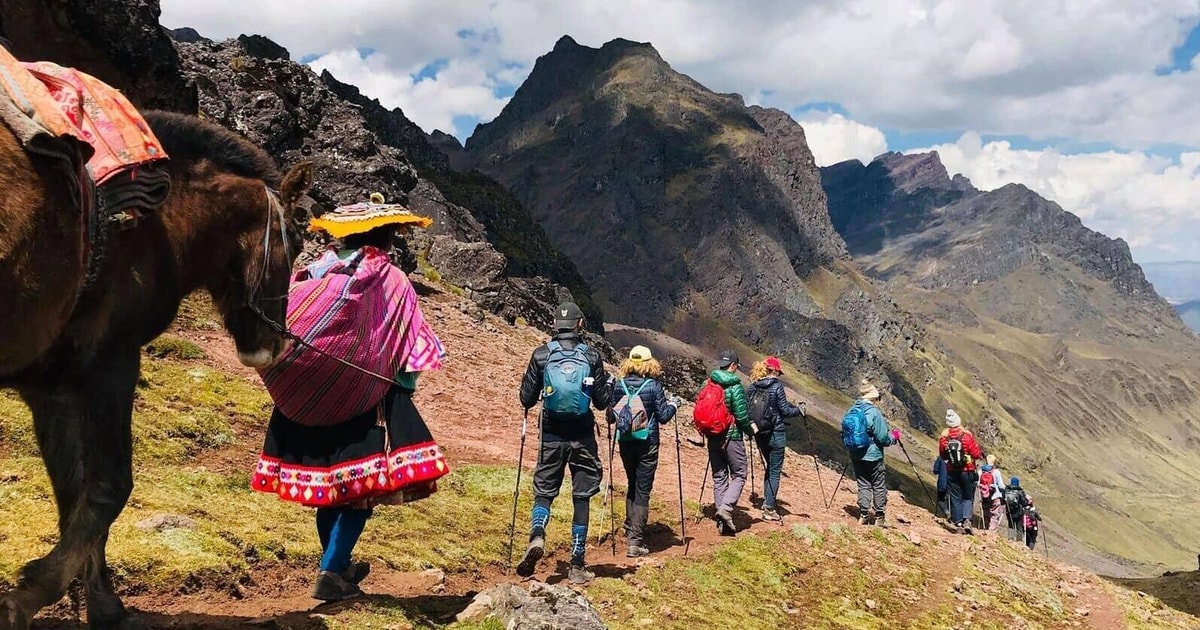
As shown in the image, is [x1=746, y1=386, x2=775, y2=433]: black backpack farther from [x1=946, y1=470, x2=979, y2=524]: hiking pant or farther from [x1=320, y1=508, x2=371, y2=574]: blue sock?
[x1=320, y1=508, x2=371, y2=574]: blue sock

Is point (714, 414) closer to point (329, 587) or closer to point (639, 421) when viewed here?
point (639, 421)

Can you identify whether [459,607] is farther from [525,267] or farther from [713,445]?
[525,267]

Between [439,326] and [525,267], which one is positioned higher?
[525,267]

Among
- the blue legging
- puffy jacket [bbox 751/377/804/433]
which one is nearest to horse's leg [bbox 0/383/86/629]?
the blue legging

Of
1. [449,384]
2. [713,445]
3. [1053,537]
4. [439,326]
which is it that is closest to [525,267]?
[439,326]

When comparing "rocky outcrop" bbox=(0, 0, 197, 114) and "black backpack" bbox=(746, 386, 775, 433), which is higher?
"rocky outcrop" bbox=(0, 0, 197, 114)

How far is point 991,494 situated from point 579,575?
61.5 ft

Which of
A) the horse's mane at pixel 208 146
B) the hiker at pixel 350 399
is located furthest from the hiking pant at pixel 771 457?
the horse's mane at pixel 208 146

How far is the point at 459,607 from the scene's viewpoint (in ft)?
24.2

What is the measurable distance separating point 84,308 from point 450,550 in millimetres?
6555

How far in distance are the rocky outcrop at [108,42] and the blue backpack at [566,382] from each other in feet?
56.5

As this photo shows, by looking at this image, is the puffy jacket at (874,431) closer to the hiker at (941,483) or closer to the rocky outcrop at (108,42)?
the hiker at (941,483)

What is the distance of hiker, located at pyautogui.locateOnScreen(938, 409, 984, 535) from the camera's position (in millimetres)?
19109

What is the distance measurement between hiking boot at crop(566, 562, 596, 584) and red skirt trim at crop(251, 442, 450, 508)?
3790 millimetres
